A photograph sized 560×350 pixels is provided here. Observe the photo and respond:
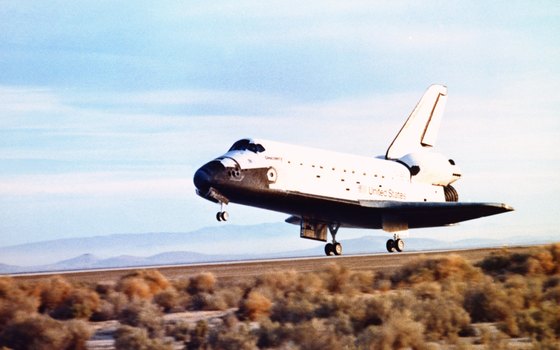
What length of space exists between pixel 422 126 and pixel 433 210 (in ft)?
29.4

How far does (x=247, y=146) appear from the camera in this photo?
31.4m

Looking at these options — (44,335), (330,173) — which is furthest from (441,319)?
(330,173)

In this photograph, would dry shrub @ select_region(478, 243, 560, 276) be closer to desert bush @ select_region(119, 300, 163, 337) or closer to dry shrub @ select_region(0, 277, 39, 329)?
desert bush @ select_region(119, 300, 163, 337)

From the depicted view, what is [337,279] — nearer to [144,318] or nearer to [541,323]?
[144,318]

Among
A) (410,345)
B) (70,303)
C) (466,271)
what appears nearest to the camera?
(410,345)

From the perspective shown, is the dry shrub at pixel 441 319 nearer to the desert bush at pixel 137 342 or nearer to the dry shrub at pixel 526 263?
the desert bush at pixel 137 342

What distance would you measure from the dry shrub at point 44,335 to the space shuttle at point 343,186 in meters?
16.1

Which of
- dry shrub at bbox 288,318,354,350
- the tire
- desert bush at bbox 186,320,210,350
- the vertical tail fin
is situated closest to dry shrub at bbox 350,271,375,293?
desert bush at bbox 186,320,210,350

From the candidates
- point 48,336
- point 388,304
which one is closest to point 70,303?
point 48,336

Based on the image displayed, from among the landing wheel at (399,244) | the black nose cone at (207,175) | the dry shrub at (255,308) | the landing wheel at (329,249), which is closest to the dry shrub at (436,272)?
the dry shrub at (255,308)

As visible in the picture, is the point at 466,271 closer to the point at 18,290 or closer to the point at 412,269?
the point at 412,269

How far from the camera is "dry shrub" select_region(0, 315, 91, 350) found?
13203mm

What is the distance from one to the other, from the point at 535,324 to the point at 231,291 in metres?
8.08

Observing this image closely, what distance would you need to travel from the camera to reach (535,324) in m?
14.3
